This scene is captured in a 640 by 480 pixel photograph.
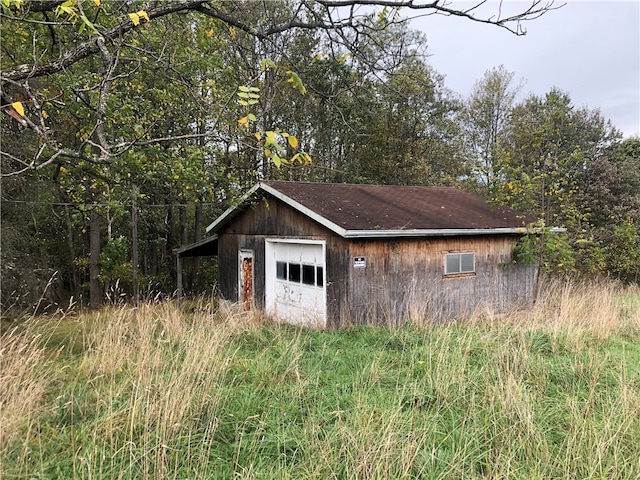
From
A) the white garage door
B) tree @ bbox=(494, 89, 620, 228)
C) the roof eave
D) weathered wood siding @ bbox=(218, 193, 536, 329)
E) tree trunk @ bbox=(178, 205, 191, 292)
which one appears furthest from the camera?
tree trunk @ bbox=(178, 205, 191, 292)

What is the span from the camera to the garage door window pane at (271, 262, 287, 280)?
36.3ft

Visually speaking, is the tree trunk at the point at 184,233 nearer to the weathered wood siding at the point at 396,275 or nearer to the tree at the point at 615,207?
the weathered wood siding at the point at 396,275

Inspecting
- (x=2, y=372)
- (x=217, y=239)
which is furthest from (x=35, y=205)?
(x=2, y=372)

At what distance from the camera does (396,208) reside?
10836 mm

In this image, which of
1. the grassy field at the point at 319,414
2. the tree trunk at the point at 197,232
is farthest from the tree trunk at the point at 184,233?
the grassy field at the point at 319,414

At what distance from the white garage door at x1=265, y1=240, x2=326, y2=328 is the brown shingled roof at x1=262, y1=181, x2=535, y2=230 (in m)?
1.07

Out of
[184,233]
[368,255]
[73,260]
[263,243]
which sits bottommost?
[73,260]

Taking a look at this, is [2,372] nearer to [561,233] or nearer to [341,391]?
[341,391]

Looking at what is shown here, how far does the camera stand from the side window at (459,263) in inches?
400

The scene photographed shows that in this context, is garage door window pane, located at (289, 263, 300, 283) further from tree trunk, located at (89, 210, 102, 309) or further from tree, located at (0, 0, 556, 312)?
tree trunk, located at (89, 210, 102, 309)

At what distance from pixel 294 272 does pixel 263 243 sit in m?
1.44

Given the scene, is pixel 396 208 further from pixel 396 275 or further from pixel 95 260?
pixel 95 260

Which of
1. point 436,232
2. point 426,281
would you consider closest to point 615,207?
point 436,232

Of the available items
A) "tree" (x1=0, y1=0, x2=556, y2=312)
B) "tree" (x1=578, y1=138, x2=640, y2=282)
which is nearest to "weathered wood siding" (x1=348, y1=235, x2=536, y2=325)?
"tree" (x1=0, y1=0, x2=556, y2=312)
